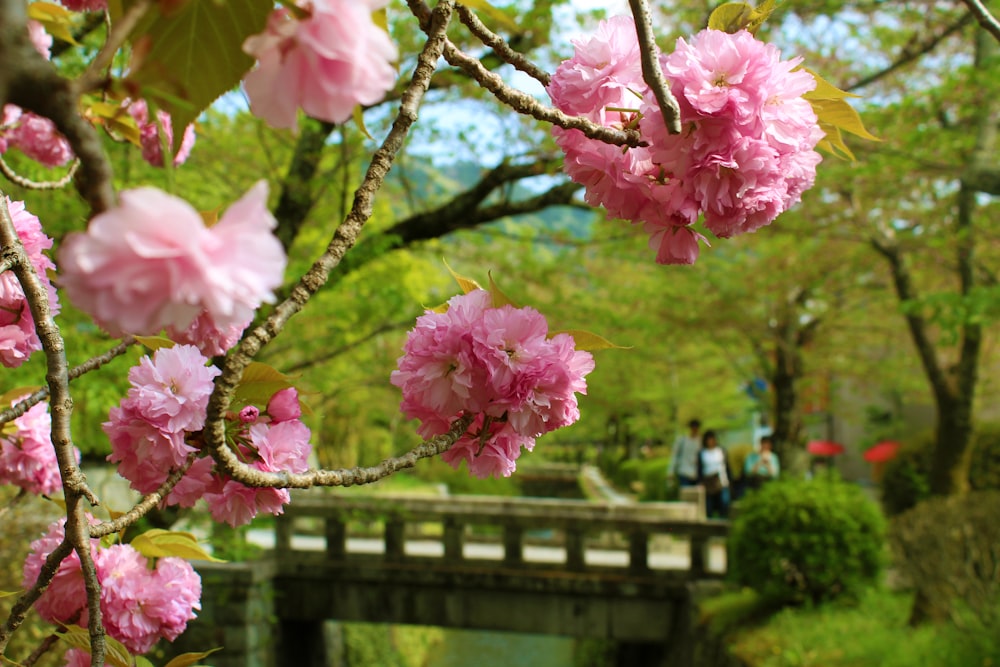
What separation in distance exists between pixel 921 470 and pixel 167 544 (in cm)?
1263

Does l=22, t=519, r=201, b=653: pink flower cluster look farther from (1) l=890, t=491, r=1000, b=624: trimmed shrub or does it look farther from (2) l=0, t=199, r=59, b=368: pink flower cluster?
(1) l=890, t=491, r=1000, b=624: trimmed shrub

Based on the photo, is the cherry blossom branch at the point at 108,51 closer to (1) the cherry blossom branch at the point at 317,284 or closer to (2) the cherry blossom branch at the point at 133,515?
(1) the cherry blossom branch at the point at 317,284

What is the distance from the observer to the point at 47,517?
5391mm

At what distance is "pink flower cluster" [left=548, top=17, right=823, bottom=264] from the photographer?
94 cm

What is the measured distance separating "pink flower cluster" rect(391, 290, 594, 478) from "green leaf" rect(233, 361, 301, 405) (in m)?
0.13

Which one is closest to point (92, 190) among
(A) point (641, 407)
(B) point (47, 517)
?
(B) point (47, 517)

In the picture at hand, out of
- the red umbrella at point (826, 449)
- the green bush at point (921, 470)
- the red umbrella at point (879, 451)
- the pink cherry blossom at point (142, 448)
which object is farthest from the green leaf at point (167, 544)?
the red umbrella at point (826, 449)

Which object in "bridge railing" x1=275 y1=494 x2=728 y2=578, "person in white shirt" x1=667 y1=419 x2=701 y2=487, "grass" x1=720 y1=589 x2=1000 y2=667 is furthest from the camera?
"person in white shirt" x1=667 y1=419 x2=701 y2=487

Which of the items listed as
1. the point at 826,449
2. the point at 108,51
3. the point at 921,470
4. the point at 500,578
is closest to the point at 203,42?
the point at 108,51

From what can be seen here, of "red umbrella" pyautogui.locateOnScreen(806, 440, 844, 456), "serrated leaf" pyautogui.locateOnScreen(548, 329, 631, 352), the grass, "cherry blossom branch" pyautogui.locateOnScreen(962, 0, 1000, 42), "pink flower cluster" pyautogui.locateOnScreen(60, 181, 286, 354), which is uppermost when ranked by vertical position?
"red umbrella" pyautogui.locateOnScreen(806, 440, 844, 456)

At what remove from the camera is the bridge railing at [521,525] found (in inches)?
421

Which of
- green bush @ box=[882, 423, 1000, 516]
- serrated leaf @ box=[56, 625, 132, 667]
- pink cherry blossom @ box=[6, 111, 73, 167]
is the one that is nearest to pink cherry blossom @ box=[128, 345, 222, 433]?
serrated leaf @ box=[56, 625, 132, 667]

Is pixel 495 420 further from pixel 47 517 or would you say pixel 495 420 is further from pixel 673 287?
pixel 673 287

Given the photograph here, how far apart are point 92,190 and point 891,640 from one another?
7334 millimetres
